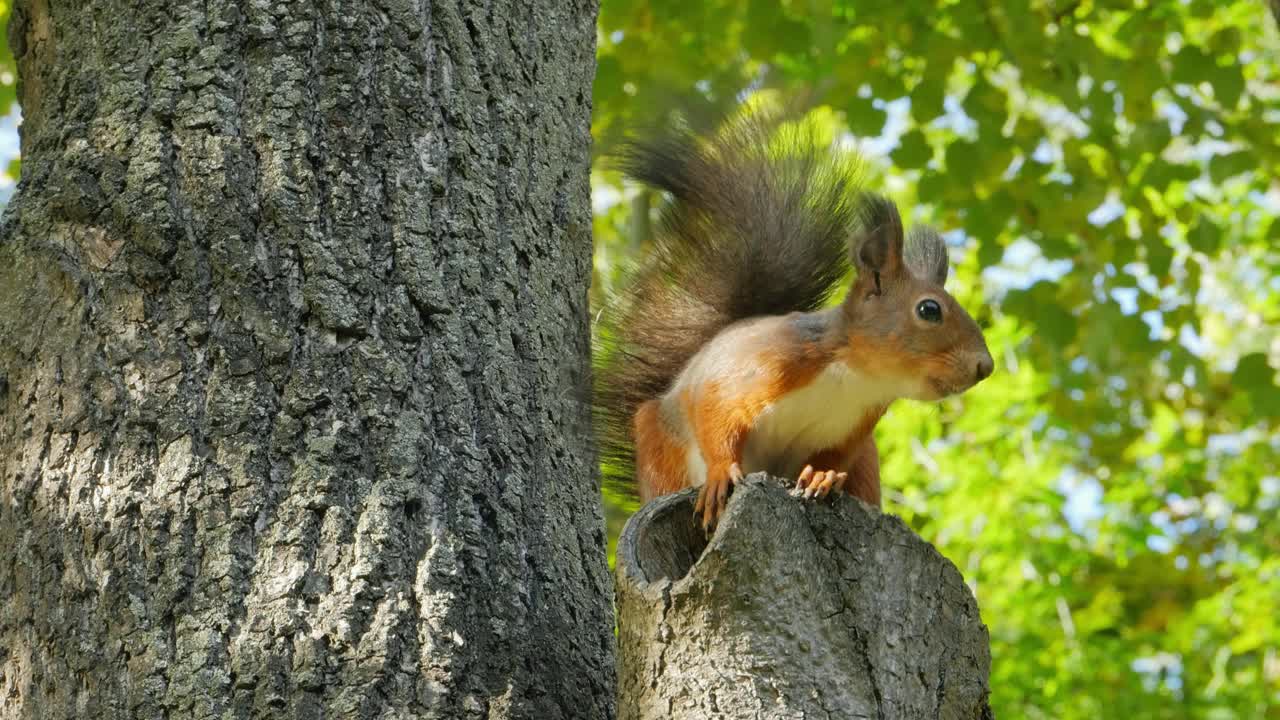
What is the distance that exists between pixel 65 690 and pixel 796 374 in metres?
1.05

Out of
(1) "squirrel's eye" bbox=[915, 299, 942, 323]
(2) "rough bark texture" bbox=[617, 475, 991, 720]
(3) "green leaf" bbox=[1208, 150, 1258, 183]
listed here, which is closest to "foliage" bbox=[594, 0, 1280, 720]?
(3) "green leaf" bbox=[1208, 150, 1258, 183]

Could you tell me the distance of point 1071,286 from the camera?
4.22 m

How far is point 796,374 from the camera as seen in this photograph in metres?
1.87

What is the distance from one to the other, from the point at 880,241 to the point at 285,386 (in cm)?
100

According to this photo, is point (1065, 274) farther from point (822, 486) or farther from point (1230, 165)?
point (822, 486)

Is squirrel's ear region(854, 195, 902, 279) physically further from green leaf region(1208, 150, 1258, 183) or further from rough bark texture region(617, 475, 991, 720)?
green leaf region(1208, 150, 1258, 183)

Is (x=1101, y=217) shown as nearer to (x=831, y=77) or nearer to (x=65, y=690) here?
(x=831, y=77)

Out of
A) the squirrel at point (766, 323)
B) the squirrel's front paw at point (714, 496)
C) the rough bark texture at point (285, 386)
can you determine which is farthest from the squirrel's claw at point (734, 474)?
the rough bark texture at point (285, 386)

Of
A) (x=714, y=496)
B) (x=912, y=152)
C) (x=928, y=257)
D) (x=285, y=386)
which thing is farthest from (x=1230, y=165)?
(x=285, y=386)

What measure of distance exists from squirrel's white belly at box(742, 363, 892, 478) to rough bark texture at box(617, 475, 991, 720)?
2.06 ft

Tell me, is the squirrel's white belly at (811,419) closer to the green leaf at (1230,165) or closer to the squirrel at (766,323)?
the squirrel at (766,323)

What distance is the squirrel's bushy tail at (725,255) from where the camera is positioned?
6.44ft

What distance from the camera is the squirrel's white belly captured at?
6.06 feet

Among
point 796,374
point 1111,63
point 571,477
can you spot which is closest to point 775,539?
point 571,477
